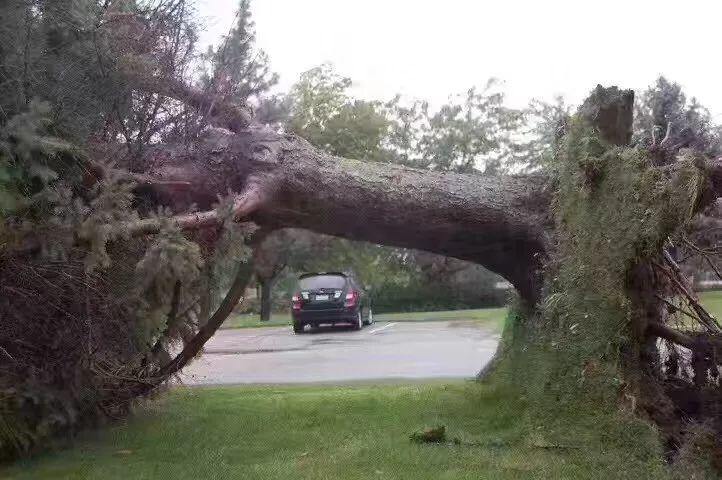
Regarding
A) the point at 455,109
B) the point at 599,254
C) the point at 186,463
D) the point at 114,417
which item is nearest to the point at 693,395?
the point at 599,254

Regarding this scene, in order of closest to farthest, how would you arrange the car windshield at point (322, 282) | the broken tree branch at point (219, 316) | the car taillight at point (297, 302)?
the broken tree branch at point (219, 316), the car windshield at point (322, 282), the car taillight at point (297, 302)

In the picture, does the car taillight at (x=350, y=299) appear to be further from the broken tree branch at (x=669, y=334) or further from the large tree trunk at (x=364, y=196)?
the broken tree branch at (x=669, y=334)

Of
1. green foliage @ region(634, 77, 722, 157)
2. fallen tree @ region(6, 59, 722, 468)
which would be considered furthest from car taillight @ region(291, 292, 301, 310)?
fallen tree @ region(6, 59, 722, 468)

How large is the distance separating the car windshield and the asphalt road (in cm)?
127

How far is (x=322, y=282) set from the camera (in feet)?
64.1

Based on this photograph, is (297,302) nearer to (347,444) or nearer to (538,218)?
(538,218)

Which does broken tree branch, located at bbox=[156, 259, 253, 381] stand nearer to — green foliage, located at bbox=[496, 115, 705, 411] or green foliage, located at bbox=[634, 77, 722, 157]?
green foliage, located at bbox=[496, 115, 705, 411]

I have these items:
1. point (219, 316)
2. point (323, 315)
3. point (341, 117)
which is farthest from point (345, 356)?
point (341, 117)

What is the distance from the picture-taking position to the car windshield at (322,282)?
765 inches

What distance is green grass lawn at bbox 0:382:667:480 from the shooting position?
188 inches

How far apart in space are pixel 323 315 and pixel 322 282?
3.02 ft

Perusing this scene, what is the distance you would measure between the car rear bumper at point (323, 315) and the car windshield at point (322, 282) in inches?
26.7

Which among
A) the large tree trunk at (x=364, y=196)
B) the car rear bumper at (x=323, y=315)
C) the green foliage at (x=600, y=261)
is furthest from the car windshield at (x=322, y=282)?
the green foliage at (x=600, y=261)

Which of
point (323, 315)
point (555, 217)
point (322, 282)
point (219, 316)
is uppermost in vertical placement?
point (555, 217)
